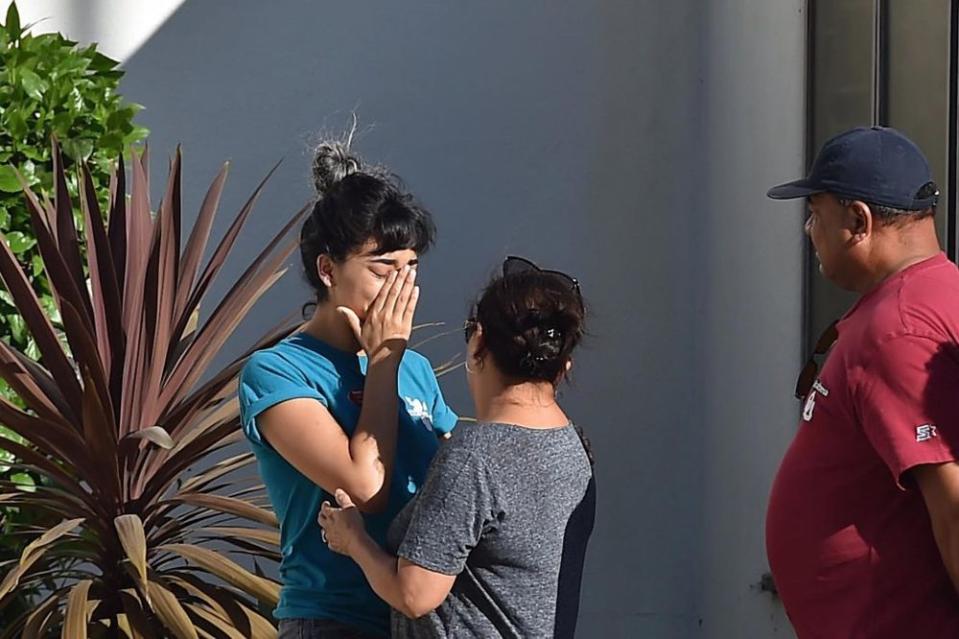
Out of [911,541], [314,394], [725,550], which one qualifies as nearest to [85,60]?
[314,394]

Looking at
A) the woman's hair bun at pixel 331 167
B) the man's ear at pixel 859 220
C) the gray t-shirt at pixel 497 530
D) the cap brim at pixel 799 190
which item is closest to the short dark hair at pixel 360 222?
the woman's hair bun at pixel 331 167

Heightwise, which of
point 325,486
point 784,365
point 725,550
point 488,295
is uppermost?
point 488,295

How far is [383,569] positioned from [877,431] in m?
0.83

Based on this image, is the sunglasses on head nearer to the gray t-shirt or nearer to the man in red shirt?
the gray t-shirt

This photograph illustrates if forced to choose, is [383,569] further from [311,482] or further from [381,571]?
[311,482]

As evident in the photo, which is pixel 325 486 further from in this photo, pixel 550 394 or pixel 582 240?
pixel 582 240

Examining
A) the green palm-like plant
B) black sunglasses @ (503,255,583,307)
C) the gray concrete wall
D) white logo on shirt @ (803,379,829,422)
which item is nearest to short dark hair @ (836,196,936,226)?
white logo on shirt @ (803,379,829,422)

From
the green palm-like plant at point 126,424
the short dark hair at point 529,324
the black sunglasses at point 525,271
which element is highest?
the black sunglasses at point 525,271

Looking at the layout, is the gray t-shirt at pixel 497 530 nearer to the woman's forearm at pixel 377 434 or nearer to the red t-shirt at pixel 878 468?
the woman's forearm at pixel 377 434

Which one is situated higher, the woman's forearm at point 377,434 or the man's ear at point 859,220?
the man's ear at point 859,220

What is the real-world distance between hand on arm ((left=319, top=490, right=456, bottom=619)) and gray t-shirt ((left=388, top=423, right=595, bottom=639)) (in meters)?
0.02

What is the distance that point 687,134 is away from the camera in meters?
5.46

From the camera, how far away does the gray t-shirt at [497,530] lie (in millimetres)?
2242

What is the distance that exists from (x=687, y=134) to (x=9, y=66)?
249 centimetres
